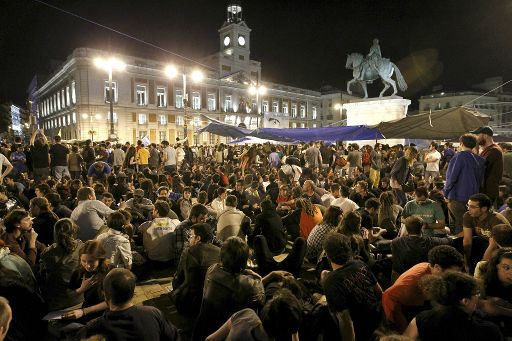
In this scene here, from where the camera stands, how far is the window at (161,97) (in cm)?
5175

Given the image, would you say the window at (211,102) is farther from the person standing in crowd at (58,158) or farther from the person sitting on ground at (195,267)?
the person sitting on ground at (195,267)

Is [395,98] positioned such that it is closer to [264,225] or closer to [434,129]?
[434,129]

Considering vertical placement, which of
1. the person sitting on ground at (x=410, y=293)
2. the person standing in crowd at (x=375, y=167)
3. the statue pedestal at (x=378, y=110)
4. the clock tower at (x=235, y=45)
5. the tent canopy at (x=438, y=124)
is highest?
the clock tower at (x=235, y=45)

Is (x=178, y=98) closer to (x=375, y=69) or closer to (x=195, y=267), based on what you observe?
(x=375, y=69)

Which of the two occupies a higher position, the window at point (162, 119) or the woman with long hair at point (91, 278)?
the window at point (162, 119)

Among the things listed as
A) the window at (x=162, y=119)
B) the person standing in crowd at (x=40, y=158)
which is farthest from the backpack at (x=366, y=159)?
the window at (x=162, y=119)

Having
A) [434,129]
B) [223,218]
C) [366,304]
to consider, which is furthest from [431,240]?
[434,129]

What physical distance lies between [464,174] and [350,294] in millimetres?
3534

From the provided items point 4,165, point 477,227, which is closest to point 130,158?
point 4,165

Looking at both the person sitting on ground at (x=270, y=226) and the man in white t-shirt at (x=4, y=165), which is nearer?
the person sitting on ground at (x=270, y=226)

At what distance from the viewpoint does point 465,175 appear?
5367mm

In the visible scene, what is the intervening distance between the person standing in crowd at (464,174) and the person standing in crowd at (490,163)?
257mm

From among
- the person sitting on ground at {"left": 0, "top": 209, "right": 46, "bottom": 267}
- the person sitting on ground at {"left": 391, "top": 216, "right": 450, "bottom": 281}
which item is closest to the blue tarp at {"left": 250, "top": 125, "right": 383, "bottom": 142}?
the person sitting on ground at {"left": 391, "top": 216, "right": 450, "bottom": 281}

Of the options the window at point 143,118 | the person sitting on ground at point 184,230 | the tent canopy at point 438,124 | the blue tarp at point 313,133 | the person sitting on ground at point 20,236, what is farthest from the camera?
the window at point 143,118
